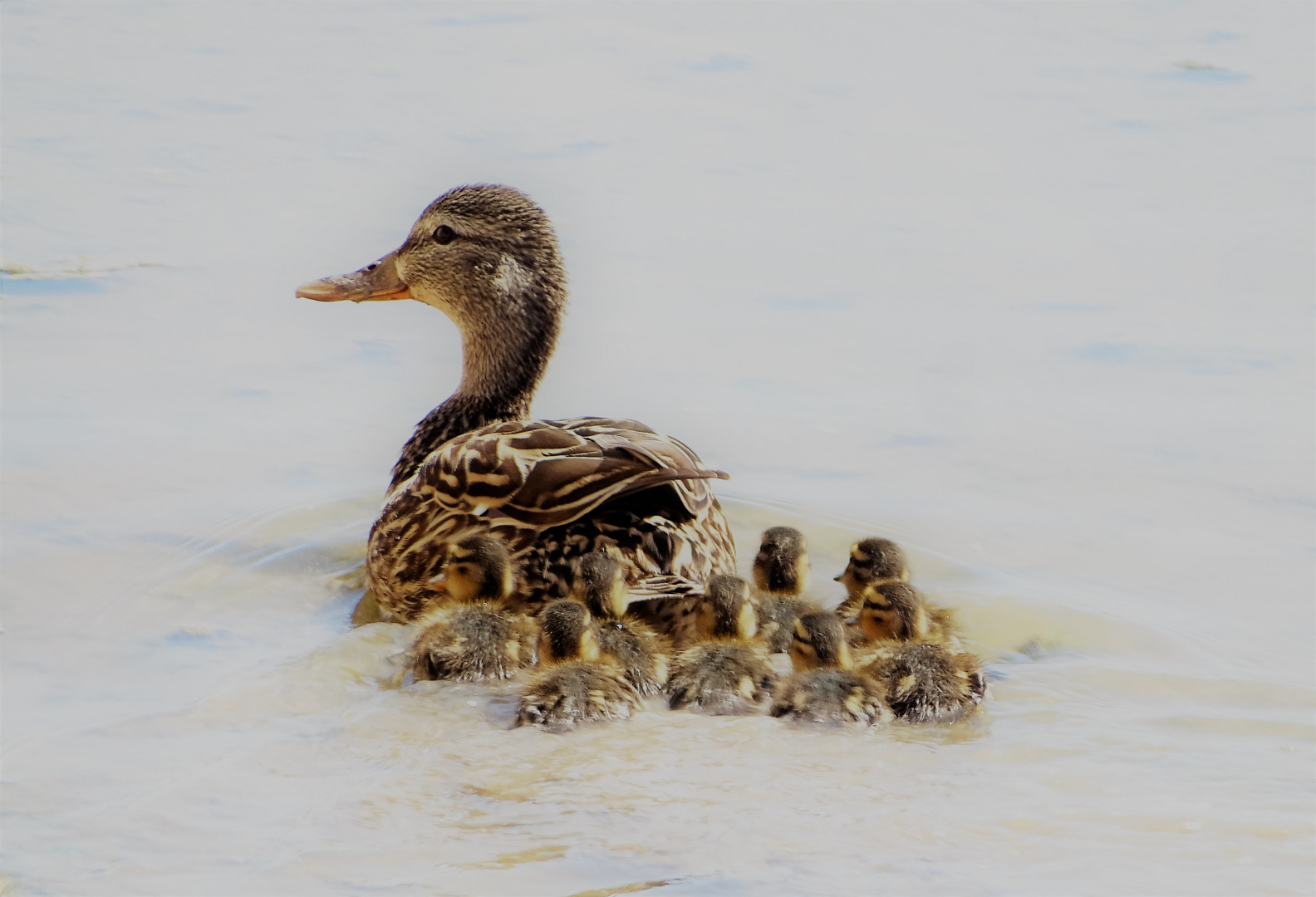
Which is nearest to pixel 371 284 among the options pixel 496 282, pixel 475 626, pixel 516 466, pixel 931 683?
pixel 496 282

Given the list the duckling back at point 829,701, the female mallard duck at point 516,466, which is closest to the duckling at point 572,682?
the female mallard duck at point 516,466

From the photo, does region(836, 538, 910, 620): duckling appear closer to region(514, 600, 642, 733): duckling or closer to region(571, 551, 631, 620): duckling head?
region(571, 551, 631, 620): duckling head

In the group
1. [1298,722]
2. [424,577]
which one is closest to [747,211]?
[424,577]

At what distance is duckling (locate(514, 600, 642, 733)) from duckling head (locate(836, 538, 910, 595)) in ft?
2.99

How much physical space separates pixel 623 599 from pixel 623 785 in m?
0.73

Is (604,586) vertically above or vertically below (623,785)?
above

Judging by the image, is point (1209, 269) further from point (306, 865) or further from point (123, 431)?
point (306, 865)

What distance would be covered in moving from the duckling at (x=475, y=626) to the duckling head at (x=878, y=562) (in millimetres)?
964

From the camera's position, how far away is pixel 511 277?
478 centimetres

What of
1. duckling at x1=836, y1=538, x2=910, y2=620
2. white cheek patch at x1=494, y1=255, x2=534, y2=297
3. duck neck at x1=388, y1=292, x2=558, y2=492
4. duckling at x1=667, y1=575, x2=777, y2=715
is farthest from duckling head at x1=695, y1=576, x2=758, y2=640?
white cheek patch at x1=494, y1=255, x2=534, y2=297

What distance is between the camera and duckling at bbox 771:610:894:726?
3.58 m

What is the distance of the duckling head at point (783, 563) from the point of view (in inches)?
171

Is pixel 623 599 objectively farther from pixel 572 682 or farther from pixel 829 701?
pixel 829 701

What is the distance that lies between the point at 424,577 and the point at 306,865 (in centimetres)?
138
